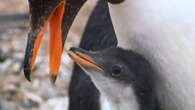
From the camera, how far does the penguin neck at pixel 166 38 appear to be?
5.28ft

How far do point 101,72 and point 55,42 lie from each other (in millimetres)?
235

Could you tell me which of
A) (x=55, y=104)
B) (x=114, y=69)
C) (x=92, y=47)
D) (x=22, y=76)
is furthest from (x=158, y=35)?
(x=22, y=76)

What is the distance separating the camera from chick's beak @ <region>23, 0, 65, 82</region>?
154 cm

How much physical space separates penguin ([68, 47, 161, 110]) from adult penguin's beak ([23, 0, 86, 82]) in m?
0.18

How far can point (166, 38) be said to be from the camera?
1646mm

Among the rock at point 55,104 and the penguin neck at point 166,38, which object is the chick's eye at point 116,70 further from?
the rock at point 55,104

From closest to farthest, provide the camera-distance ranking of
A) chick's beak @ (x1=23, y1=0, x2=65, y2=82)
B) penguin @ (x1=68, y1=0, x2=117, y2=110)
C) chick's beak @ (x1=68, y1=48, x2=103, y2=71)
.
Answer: chick's beak @ (x1=23, y1=0, x2=65, y2=82) < chick's beak @ (x1=68, y1=48, x2=103, y2=71) < penguin @ (x1=68, y1=0, x2=117, y2=110)

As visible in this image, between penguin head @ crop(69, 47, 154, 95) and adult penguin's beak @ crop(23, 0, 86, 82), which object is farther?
penguin head @ crop(69, 47, 154, 95)

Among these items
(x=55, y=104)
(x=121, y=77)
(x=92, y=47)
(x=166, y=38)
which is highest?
(x=166, y=38)

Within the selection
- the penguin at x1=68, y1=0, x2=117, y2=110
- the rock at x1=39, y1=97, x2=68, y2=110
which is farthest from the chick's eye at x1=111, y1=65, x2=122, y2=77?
the rock at x1=39, y1=97, x2=68, y2=110

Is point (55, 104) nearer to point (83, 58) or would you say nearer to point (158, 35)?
point (83, 58)

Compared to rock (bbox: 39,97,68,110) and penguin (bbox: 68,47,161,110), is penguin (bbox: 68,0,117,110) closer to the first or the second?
penguin (bbox: 68,47,161,110)

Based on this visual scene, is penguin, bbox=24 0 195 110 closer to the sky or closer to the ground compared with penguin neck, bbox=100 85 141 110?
closer to the sky

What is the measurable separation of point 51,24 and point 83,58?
0.69ft
